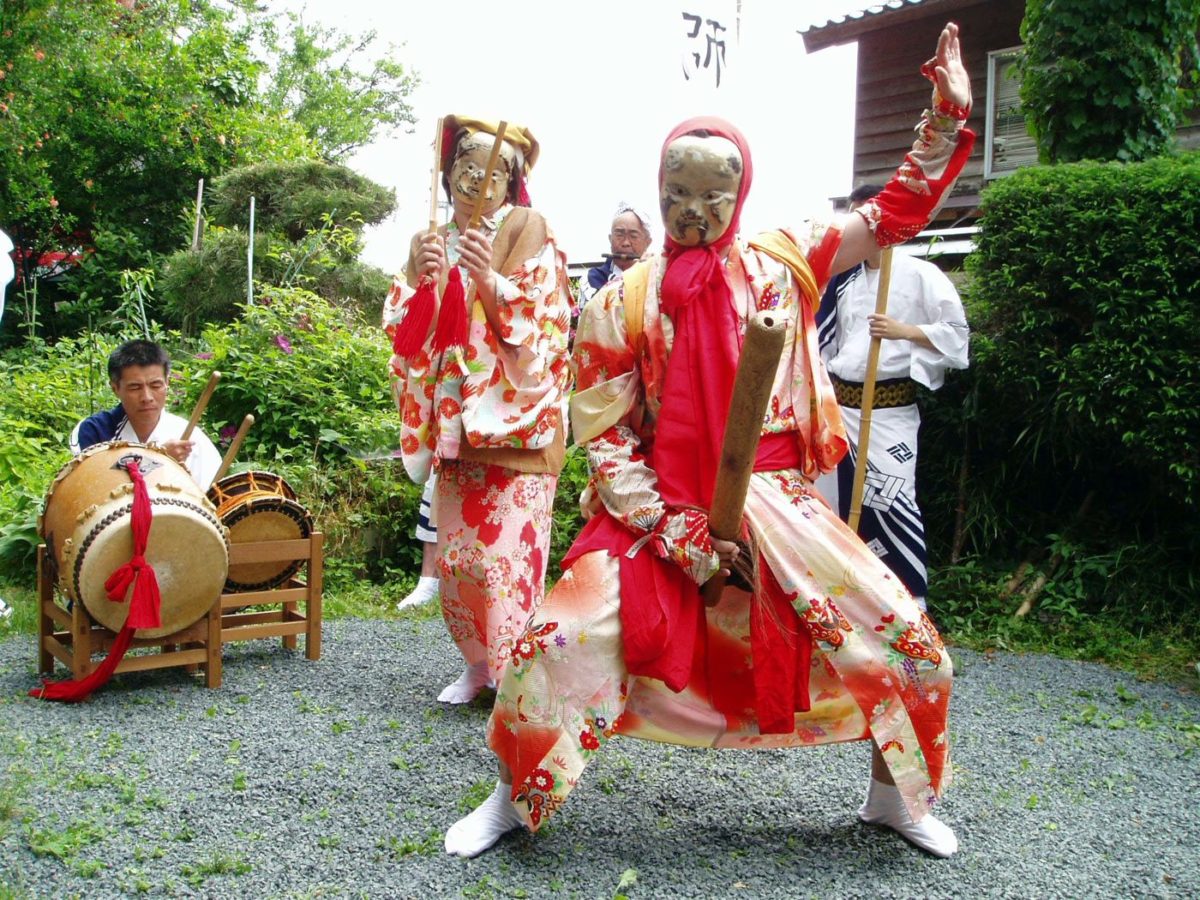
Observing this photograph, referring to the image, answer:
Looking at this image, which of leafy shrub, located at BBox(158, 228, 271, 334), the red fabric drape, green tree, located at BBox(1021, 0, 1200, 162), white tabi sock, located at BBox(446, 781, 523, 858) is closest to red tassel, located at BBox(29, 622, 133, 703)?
white tabi sock, located at BBox(446, 781, 523, 858)

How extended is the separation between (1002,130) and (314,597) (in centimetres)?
953

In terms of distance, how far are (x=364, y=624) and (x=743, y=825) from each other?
9.84 ft

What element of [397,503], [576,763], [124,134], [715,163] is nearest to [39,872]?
[576,763]

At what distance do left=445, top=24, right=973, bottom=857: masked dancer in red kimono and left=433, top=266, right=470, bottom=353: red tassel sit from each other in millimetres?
944

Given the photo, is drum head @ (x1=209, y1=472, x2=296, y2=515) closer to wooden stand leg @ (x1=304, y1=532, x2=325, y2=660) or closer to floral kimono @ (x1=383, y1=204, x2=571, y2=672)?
wooden stand leg @ (x1=304, y1=532, x2=325, y2=660)

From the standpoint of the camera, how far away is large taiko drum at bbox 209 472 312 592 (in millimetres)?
4695

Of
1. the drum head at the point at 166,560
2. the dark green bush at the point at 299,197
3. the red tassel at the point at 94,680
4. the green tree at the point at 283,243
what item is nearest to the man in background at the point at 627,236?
the drum head at the point at 166,560

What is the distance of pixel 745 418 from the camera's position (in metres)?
2.49

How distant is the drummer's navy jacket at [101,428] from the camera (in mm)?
4727

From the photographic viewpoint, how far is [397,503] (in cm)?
675

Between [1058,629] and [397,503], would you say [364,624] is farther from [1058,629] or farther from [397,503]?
[1058,629]

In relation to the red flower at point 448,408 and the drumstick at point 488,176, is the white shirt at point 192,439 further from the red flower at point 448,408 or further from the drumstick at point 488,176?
the drumstick at point 488,176

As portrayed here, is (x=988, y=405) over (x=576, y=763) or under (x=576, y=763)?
over

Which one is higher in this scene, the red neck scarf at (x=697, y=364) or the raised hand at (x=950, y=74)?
the raised hand at (x=950, y=74)
